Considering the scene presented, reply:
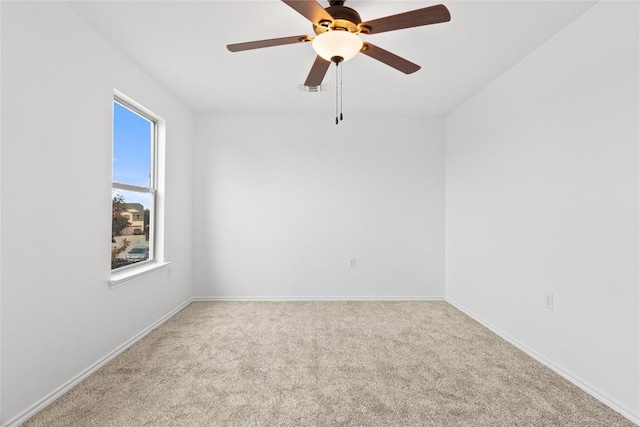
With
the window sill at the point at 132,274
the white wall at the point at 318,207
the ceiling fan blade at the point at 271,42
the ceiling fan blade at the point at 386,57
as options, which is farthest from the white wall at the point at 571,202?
the window sill at the point at 132,274

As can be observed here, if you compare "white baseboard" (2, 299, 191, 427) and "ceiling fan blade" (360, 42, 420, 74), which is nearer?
"white baseboard" (2, 299, 191, 427)

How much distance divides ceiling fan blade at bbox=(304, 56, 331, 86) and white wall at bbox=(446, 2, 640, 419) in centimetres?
172

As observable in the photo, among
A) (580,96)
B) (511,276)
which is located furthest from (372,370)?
(580,96)

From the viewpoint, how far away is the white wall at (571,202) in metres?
1.80

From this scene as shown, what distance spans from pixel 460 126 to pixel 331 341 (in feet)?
9.48

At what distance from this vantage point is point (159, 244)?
327 cm

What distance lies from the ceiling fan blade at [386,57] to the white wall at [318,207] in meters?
2.11

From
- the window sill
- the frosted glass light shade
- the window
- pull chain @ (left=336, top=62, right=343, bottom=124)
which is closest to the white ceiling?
pull chain @ (left=336, top=62, right=343, bottom=124)

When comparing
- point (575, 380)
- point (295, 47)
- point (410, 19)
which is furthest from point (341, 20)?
point (575, 380)

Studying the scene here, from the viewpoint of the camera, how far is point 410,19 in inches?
60.5

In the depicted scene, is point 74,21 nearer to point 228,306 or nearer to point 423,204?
point 228,306

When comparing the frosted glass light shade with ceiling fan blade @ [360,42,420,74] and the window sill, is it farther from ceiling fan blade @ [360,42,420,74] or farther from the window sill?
the window sill

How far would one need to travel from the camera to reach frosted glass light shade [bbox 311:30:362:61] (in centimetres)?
162

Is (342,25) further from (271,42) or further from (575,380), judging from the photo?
(575,380)
